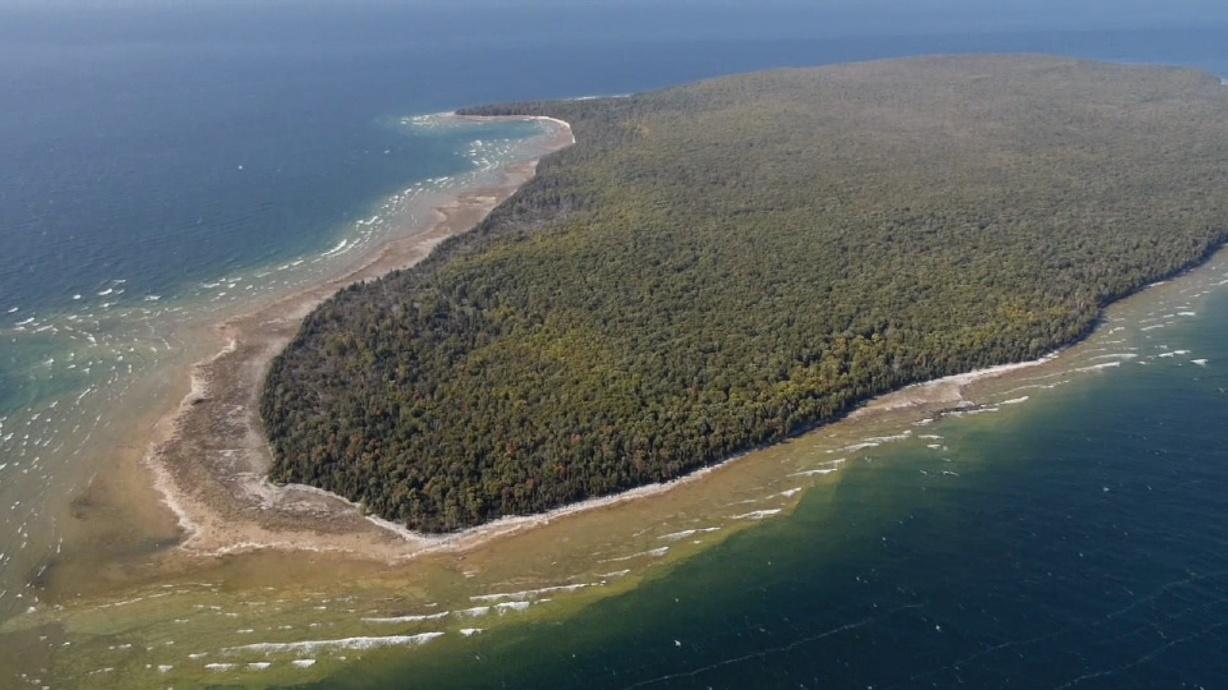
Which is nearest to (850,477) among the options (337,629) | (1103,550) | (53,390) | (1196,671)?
(1103,550)

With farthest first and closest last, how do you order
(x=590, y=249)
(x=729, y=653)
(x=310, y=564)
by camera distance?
(x=590, y=249), (x=310, y=564), (x=729, y=653)

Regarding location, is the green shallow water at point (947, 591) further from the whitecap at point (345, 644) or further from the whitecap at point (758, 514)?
the whitecap at point (758, 514)

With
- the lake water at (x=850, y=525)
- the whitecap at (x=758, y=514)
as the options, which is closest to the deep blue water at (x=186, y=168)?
the lake water at (x=850, y=525)

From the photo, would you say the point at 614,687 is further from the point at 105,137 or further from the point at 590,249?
the point at 105,137

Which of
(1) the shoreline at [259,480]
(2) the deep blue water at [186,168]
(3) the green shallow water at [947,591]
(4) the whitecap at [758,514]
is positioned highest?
(2) the deep blue water at [186,168]

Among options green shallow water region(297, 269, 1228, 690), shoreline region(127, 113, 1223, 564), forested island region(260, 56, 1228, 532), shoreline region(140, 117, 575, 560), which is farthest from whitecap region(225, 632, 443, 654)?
forested island region(260, 56, 1228, 532)

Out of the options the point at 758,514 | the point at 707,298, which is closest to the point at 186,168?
the point at 707,298
